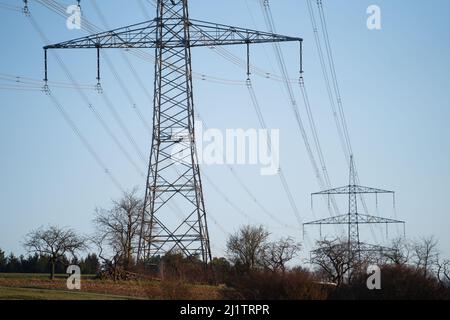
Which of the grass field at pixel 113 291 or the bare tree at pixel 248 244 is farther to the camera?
the bare tree at pixel 248 244

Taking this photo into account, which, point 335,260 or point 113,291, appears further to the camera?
point 335,260

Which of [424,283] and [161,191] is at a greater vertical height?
[161,191]

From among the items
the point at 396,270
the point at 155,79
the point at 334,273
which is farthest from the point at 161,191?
A: the point at 334,273

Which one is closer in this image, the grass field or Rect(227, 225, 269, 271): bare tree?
the grass field

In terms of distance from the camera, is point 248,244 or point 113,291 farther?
point 248,244

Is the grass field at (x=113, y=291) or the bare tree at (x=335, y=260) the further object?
the bare tree at (x=335, y=260)

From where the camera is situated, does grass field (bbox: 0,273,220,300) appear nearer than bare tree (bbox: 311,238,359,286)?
Yes

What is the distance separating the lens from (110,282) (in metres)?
45.7
